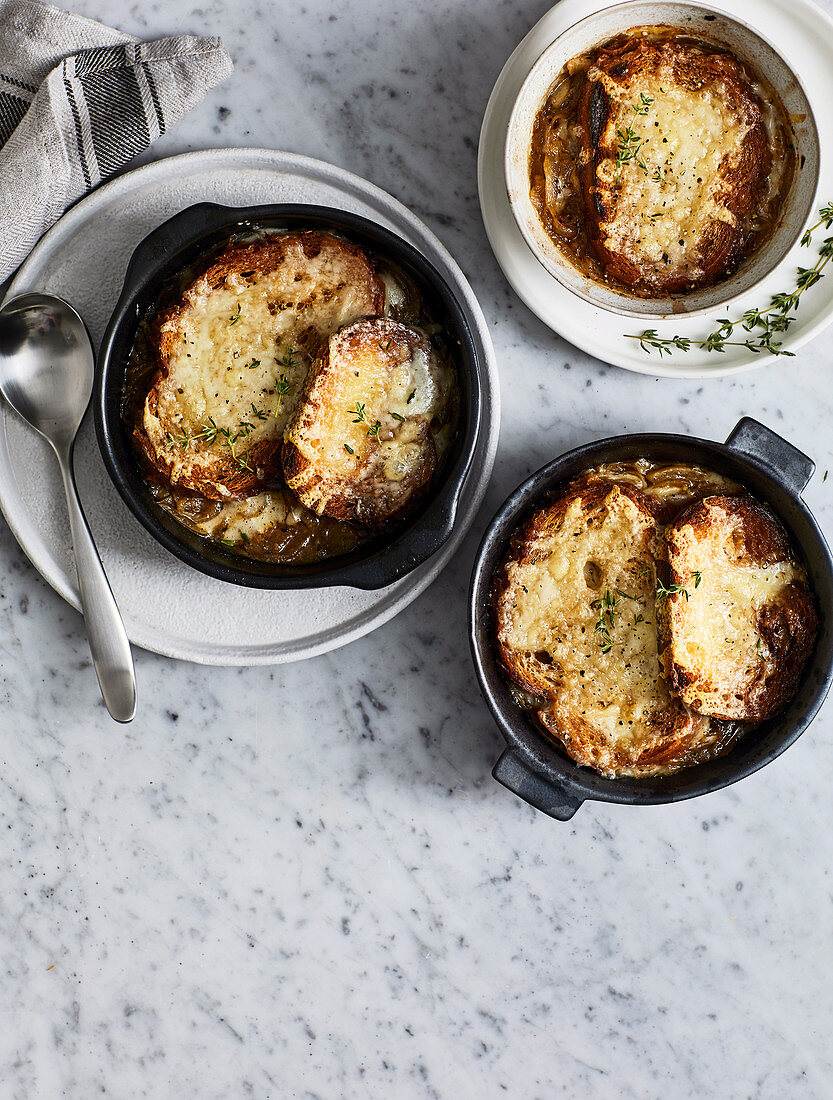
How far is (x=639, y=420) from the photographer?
2.59 meters

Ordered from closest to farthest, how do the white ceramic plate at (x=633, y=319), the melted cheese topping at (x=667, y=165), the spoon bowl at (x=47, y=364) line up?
the melted cheese topping at (x=667, y=165), the white ceramic plate at (x=633, y=319), the spoon bowl at (x=47, y=364)

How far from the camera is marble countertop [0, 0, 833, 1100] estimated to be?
2.67 m

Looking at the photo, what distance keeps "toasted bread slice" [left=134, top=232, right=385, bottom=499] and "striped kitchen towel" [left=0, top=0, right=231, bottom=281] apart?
1.90 ft

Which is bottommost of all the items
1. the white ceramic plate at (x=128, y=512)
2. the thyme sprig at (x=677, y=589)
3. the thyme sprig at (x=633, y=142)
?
the white ceramic plate at (x=128, y=512)

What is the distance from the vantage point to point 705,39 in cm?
224

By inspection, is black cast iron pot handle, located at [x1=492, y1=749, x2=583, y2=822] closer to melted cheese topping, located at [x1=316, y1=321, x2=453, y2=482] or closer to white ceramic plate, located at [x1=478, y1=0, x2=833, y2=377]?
melted cheese topping, located at [x1=316, y1=321, x2=453, y2=482]

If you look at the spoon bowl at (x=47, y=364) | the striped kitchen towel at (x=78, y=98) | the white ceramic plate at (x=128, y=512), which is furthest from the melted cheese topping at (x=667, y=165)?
the spoon bowl at (x=47, y=364)

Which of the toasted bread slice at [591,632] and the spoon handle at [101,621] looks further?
the spoon handle at [101,621]

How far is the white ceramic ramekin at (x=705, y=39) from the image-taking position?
215cm

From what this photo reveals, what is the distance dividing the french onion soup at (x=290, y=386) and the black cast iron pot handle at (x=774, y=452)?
79 centimetres

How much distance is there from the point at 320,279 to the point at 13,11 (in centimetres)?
128

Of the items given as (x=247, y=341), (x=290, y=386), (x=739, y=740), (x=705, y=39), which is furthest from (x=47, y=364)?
(x=739, y=740)

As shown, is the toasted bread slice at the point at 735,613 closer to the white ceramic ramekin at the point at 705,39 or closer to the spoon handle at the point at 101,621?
the white ceramic ramekin at the point at 705,39

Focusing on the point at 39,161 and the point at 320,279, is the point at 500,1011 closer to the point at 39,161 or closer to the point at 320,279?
the point at 320,279
